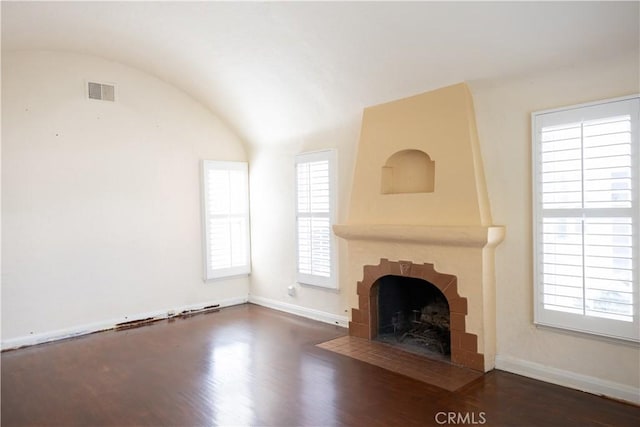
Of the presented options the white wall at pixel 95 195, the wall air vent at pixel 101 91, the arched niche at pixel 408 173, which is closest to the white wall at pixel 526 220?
the arched niche at pixel 408 173

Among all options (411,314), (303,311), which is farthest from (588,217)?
(303,311)

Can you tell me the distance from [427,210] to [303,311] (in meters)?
2.25

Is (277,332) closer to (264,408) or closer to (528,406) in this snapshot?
(264,408)

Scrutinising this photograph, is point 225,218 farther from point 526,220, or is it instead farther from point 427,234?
point 526,220

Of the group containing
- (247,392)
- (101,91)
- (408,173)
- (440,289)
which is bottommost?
(247,392)

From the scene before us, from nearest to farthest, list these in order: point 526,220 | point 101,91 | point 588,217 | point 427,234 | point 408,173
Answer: point 588,217
point 526,220
point 427,234
point 408,173
point 101,91

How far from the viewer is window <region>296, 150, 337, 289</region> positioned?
4988 mm

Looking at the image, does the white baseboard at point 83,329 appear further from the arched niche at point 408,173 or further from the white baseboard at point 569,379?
the white baseboard at point 569,379

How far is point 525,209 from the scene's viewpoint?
11.2ft

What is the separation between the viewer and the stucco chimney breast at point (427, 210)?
140 inches

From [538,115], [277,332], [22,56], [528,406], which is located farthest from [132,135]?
[528,406]

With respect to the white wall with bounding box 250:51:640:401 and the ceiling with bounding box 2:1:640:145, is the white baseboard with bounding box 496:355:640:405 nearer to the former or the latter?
the white wall with bounding box 250:51:640:401

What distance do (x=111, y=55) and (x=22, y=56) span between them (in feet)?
2.72

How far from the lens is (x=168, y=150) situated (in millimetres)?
5461
